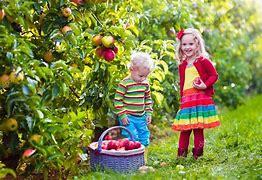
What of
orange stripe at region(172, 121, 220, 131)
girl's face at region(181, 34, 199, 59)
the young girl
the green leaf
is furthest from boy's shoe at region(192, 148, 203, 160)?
the green leaf

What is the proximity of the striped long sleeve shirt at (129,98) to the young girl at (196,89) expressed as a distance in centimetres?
35

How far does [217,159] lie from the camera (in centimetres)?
479

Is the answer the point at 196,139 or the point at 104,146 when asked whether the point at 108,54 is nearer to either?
the point at 104,146

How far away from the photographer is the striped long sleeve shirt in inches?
187

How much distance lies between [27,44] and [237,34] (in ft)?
24.5

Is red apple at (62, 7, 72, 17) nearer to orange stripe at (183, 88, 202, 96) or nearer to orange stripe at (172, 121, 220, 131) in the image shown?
orange stripe at (183, 88, 202, 96)

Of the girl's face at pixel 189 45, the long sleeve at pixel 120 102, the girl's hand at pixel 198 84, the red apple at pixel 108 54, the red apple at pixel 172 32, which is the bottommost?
the long sleeve at pixel 120 102

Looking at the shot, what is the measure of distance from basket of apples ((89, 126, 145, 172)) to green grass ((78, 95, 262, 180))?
9 cm

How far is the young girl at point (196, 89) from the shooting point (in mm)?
4738

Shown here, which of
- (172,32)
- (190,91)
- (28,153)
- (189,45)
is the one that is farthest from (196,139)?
(172,32)

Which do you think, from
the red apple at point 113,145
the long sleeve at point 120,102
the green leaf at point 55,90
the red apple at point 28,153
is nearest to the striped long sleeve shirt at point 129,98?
the long sleeve at point 120,102

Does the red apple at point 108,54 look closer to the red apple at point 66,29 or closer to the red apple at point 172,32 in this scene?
the red apple at point 66,29

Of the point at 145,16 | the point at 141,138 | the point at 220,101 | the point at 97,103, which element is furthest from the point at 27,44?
the point at 220,101

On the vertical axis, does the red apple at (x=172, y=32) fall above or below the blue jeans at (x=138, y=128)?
above
